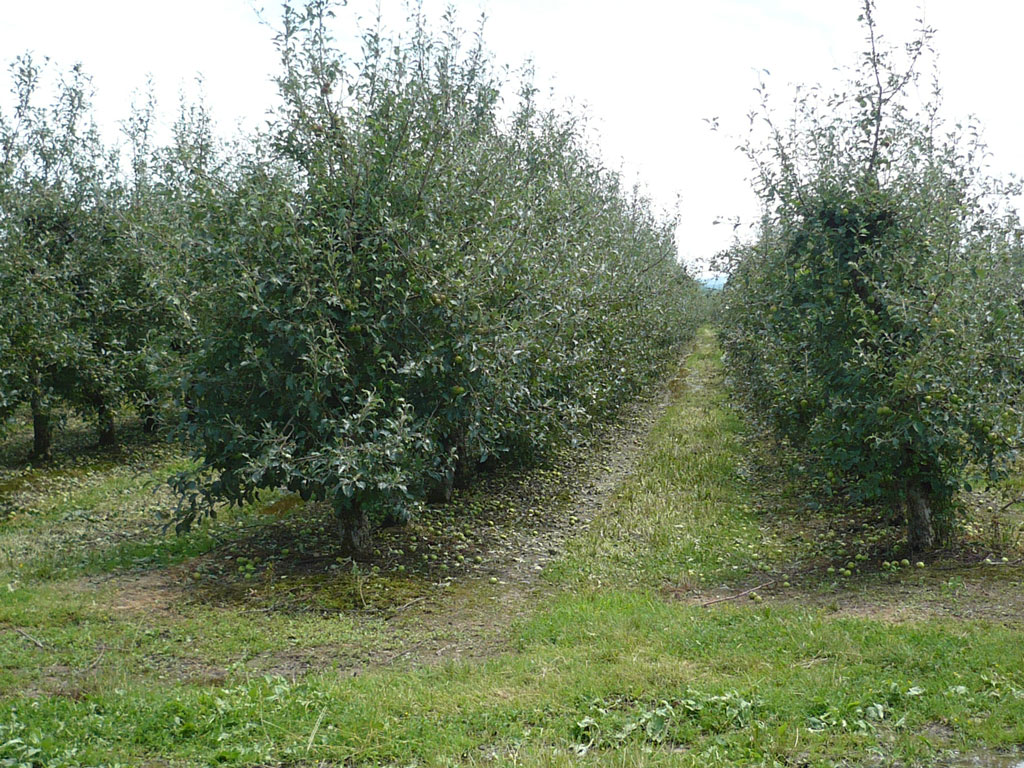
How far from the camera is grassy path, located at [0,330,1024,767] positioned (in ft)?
13.5

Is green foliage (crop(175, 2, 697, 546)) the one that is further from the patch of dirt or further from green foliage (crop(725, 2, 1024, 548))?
green foliage (crop(725, 2, 1024, 548))

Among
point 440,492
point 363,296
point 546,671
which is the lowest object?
point 546,671

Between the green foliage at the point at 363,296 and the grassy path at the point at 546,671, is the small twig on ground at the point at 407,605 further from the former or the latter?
the green foliage at the point at 363,296

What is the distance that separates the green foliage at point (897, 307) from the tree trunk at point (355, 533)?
162 inches

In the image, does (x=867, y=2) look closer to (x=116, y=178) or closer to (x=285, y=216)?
(x=285, y=216)

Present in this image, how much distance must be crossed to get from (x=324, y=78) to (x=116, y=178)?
8.68 meters

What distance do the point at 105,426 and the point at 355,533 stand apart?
8.41 m

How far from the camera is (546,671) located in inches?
202

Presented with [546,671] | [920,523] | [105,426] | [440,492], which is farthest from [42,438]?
[920,523]

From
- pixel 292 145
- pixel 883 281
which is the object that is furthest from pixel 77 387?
pixel 883 281

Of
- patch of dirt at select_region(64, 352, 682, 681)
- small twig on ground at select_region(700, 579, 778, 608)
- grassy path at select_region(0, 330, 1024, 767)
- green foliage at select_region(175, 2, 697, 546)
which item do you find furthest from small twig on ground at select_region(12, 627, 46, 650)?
small twig on ground at select_region(700, 579, 778, 608)

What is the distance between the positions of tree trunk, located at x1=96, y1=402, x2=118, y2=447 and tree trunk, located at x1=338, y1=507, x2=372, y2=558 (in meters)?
7.57

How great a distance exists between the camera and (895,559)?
736 cm

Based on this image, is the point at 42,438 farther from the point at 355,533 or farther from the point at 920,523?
the point at 920,523
